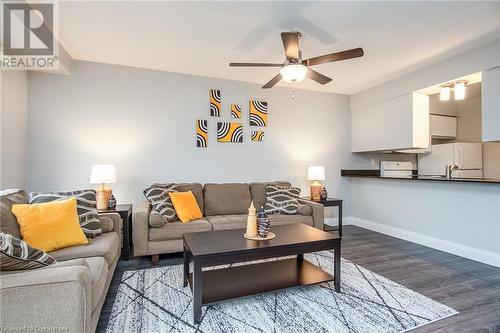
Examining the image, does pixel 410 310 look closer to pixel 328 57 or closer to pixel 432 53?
pixel 328 57

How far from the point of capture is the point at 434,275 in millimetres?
2652

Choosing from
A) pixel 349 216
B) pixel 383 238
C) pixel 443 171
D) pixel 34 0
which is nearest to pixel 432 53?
pixel 443 171

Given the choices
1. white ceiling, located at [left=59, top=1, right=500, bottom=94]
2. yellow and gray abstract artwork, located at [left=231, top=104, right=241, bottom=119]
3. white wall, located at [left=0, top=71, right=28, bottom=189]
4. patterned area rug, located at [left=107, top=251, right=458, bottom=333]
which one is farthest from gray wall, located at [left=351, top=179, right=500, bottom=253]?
white wall, located at [left=0, top=71, right=28, bottom=189]

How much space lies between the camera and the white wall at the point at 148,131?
3395mm

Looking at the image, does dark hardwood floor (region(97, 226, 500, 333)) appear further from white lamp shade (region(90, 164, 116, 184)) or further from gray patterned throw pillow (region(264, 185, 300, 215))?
white lamp shade (region(90, 164, 116, 184))

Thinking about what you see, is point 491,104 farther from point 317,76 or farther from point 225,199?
point 225,199

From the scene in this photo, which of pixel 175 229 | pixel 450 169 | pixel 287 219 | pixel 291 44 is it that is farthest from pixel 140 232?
pixel 450 169

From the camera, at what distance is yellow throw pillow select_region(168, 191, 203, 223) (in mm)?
3158

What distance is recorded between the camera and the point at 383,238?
13.3 feet

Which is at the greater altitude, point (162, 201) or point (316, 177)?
point (316, 177)

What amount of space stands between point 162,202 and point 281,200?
1666mm

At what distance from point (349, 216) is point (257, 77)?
3217mm

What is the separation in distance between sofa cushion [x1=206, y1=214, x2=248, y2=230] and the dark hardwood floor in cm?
60

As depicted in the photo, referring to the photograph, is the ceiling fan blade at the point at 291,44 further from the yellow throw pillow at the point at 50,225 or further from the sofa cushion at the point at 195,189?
the yellow throw pillow at the point at 50,225
